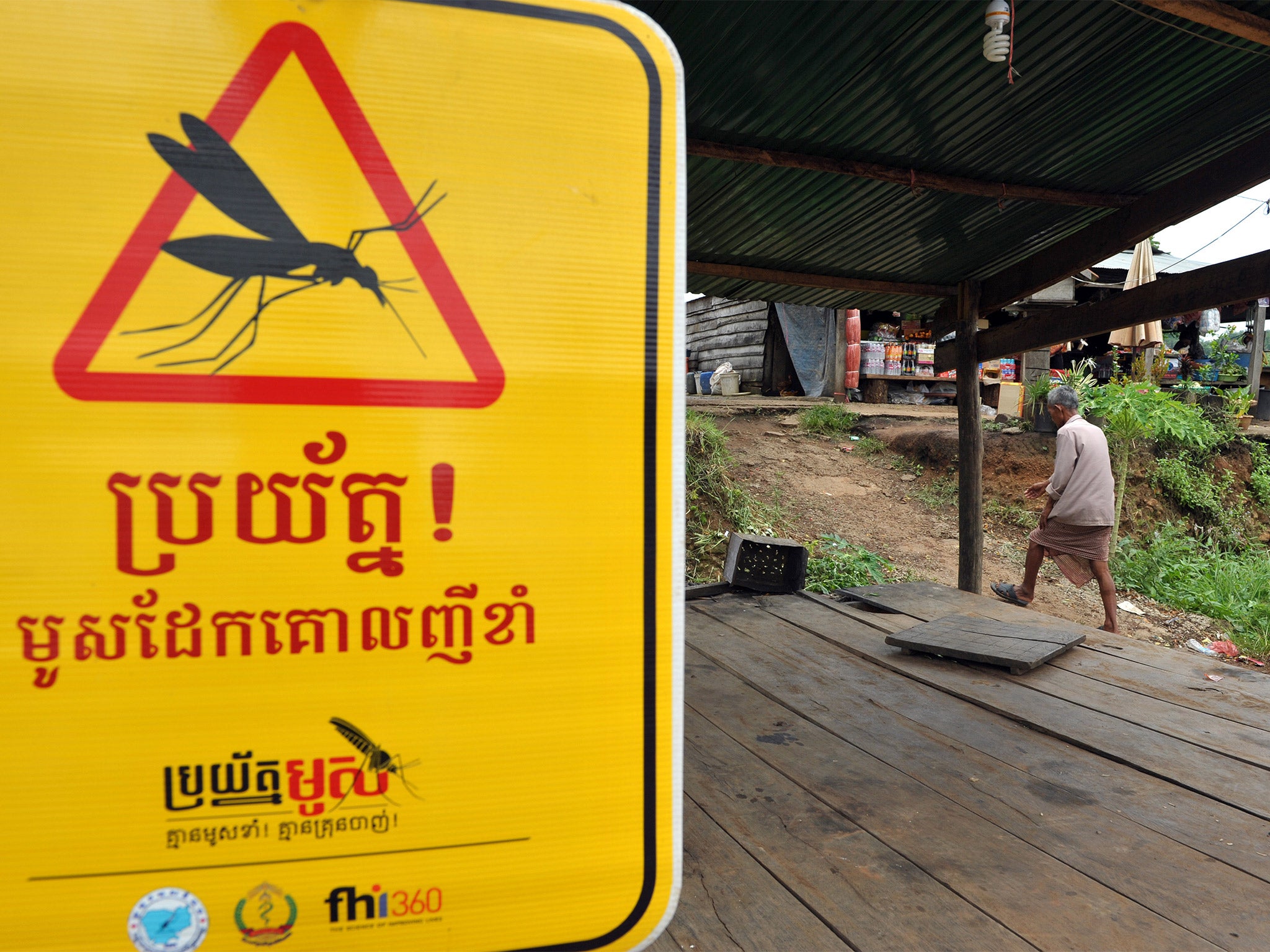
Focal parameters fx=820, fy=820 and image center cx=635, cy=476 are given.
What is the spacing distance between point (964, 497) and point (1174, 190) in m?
2.65

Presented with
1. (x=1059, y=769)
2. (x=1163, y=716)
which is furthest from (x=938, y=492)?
(x=1059, y=769)

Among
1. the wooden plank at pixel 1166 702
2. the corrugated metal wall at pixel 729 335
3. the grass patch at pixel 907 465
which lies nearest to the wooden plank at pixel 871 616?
the wooden plank at pixel 1166 702

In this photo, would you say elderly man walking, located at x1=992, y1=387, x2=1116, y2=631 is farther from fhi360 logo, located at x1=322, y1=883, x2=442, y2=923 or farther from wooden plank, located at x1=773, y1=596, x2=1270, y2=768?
fhi360 logo, located at x1=322, y1=883, x2=442, y2=923

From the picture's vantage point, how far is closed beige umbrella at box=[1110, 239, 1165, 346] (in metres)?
9.96

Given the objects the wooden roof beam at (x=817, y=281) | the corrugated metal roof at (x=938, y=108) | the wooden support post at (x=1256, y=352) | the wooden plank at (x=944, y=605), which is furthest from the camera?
the wooden support post at (x=1256, y=352)

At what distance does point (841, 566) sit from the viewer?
23.9 ft

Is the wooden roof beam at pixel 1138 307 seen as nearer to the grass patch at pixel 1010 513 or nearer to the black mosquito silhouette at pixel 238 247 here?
the black mosquito silhouette at pixel 238 247

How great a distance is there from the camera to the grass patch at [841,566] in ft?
22.7

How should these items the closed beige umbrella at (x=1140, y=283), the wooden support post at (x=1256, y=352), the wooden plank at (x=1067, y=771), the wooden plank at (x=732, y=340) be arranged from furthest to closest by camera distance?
the wooden plank at (x=732, y=340)
the wooden support post at (x=1256, y=352)
the closed beige umbrella at (x=1140, y=283)
the wooden plank at (x=1067, y=771)

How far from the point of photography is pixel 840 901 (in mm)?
1813

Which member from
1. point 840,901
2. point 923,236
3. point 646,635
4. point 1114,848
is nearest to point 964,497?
point 923,236

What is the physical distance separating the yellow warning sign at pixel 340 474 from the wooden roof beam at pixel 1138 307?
380cm

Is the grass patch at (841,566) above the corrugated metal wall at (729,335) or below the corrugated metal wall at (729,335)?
below

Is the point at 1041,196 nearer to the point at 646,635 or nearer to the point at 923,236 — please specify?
the point at 923,236
